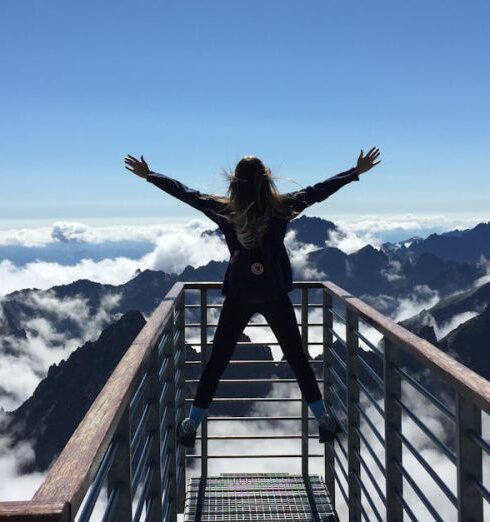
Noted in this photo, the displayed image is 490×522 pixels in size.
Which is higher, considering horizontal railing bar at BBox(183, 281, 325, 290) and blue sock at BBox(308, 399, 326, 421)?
horizontal railing bar at BBox(183, 281, 325, 290)

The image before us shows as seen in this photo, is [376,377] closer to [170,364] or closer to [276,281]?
[276,281]

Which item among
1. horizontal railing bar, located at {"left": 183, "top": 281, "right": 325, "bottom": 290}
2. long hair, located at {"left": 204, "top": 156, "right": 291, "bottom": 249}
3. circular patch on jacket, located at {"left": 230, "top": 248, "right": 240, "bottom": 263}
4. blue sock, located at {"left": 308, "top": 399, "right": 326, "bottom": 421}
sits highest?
long hair, located at {"left": 204, "top": 156, "right": 291, "bottom": 249}

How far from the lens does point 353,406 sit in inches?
187

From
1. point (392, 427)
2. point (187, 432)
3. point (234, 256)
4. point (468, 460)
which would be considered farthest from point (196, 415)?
point (468, 460)

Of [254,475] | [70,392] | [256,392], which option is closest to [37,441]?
[70,392]

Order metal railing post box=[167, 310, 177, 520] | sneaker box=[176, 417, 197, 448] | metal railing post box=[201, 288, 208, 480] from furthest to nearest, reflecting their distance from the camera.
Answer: metal railing post box=[201, 288, 208, 480], metal railing post box=[167, 310, 177, 520], sneaker box=[176, 417, 197, 448]

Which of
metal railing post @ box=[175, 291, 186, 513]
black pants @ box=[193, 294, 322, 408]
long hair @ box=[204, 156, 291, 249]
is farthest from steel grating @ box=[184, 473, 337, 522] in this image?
long hair @ box=[204, 156, 291, 249]

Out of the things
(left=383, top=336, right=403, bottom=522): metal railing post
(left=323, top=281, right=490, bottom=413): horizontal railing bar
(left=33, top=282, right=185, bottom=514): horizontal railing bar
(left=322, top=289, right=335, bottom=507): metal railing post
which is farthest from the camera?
(left=322, top=289, right=335, bottom=507): metal railing post

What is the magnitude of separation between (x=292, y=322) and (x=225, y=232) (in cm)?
76

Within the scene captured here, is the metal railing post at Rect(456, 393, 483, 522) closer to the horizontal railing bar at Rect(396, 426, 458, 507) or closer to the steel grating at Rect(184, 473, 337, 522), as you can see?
the horizontal railing bar at Rect(396, 426, 458, 507)

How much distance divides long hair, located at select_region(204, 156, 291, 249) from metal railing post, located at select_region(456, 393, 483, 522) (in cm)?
182

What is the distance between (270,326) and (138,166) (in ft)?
4.86

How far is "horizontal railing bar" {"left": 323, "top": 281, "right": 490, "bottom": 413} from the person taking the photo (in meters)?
2.13

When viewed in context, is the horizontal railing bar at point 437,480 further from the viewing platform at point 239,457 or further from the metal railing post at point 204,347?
the metal railing post at point 204,347
